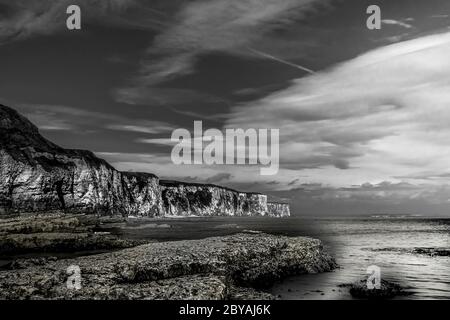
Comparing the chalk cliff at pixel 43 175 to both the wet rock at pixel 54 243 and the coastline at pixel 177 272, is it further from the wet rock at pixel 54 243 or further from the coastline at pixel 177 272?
the coastline at pixel 177 272

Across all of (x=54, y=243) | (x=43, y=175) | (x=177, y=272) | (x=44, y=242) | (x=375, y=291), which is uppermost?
(x=43, y=175)

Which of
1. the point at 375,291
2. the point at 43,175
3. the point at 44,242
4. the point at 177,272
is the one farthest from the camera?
the point at 43,175

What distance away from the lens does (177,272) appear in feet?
88.0

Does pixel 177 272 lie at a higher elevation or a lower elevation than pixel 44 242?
higher

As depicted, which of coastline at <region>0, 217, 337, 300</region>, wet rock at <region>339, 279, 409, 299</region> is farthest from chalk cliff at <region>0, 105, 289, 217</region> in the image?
wet rock at <region>339, 279, 409, 299</region>

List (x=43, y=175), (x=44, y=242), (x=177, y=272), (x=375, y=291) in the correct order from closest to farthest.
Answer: (x=177, y=272) → (x=375, y=291) → (x=44, y=242) → (x=43, y=175)

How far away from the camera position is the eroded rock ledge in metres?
22.1

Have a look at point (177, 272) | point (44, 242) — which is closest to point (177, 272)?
point (177, 272)

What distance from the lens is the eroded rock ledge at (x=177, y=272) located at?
22.1 meters

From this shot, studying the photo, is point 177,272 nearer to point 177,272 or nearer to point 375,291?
point 177,272

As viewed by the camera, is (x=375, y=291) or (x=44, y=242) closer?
(x=375, y=291)

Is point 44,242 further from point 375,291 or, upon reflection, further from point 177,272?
point 375,291

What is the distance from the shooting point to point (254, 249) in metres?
33.8
